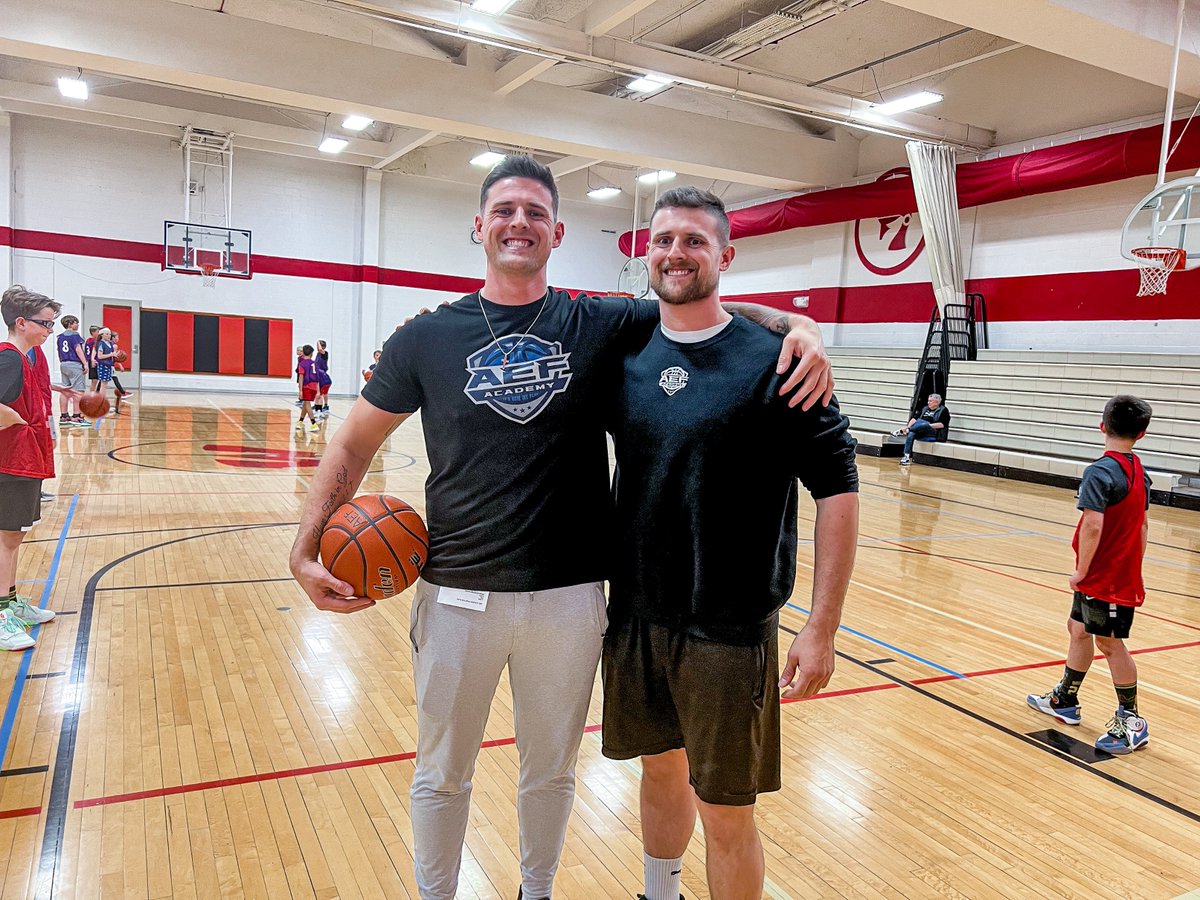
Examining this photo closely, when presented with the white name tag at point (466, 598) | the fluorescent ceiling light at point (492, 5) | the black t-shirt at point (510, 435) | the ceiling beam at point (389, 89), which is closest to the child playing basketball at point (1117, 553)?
the black t-shirt at point (510, 435)

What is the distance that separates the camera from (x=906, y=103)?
1370cm

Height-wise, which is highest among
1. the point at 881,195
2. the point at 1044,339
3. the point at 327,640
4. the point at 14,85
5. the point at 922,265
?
the point at 14,85

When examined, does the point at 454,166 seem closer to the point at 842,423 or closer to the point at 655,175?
the point at 655,175

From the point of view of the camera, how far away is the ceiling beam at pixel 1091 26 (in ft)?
28.7

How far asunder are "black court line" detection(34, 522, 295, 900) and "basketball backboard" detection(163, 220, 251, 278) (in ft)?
52.2

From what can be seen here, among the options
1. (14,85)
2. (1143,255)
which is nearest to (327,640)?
(1143,255)

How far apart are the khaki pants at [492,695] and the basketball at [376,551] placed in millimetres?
92

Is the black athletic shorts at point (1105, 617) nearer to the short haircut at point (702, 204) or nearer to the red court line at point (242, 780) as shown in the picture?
the red court line at point (242, 780)

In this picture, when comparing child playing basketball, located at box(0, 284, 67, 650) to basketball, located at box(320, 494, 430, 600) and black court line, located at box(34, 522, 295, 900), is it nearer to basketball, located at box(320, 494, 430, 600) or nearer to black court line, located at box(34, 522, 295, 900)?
black court line, located at box(34, 522, 295, 900)

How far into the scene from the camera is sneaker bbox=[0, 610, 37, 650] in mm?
4230

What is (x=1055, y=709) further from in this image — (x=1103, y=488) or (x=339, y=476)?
(x=339, y=476)

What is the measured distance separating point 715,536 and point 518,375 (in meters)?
0.63

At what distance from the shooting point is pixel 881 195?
16484 mm

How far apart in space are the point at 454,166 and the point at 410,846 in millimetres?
21354
